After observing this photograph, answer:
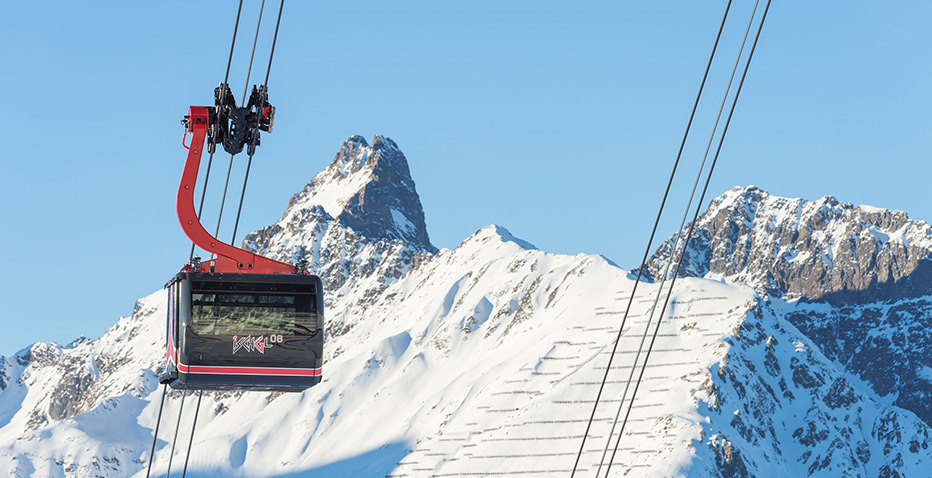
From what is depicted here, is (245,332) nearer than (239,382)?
No

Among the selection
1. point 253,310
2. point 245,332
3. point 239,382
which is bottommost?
point 239,382

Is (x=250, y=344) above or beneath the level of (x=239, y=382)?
above

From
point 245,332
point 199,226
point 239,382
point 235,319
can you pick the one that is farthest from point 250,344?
point 199,226

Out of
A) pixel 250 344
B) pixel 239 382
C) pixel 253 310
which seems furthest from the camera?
pixel 253 310

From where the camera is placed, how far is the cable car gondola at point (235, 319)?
32.6 m

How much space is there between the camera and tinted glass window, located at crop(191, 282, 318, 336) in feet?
108

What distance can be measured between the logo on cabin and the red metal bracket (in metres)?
1.59

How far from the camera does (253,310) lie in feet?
109

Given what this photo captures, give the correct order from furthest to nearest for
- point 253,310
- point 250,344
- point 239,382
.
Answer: point 253,310 < point 250,344 < point 239,382

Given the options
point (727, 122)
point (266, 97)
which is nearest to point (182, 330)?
point (266, 97)

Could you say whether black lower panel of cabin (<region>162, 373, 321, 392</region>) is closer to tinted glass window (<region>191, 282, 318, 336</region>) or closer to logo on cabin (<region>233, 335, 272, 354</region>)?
logo on cabin (<region>233, 335, 272, 354</region>)

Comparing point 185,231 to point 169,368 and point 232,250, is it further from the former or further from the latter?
point 169,368

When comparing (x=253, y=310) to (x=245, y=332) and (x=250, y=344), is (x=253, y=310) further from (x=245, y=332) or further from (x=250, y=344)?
(x=250, y=344)

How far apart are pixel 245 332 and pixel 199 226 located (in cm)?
268
